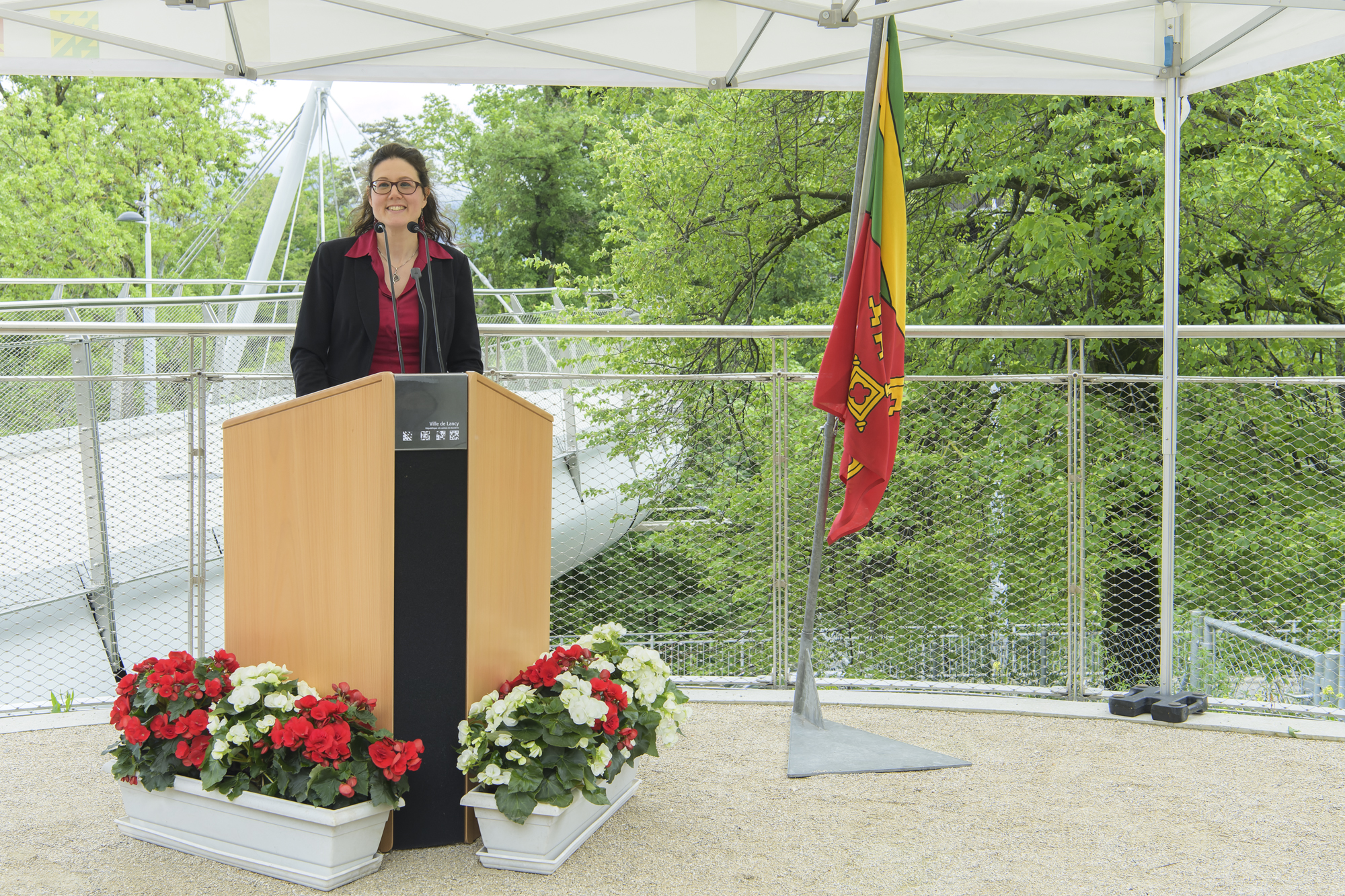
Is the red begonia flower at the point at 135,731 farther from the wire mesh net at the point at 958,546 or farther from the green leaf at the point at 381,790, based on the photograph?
the wire mesh net at the point at 958,546

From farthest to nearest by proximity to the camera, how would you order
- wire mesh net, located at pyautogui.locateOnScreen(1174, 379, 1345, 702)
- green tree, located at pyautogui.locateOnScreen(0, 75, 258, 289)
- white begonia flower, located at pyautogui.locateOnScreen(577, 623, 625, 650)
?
green tree, located at pyautogui.locateOnScreen(0, 75, 258, 289) → wire mesh net, located at pyautogui.locateOnScreen(1174, 379, 1345, 702) → white begonia flower, located at pyautogui.locateOnScreen(577, 623, 625, 650)

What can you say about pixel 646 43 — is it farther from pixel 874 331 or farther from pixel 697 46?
pixel 874 331

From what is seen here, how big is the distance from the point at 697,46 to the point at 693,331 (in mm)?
1266

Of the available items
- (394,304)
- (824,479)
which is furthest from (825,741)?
(394,304)

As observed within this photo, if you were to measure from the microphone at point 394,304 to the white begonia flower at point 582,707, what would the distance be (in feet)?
3.34

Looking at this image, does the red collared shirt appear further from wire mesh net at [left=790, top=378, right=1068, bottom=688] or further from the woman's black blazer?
wire mesh net at [left=790, top=378, right=1068, bottom=688]

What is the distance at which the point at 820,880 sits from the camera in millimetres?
2684

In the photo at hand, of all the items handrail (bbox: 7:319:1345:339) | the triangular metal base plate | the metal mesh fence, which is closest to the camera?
the triangular metal base plate

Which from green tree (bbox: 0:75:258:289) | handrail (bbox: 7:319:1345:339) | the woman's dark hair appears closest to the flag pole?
handrail (bbox: 7:319:1345:339)

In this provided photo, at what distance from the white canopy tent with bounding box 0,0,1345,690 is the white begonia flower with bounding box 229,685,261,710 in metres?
2.90

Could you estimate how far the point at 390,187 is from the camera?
304 centimetres

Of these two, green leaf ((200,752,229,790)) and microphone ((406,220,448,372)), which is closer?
green leaf ((200,752,229,790))

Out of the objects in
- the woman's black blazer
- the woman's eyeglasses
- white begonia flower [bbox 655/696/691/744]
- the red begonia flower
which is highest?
the woman's eyeglasses

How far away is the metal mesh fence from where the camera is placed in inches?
308
